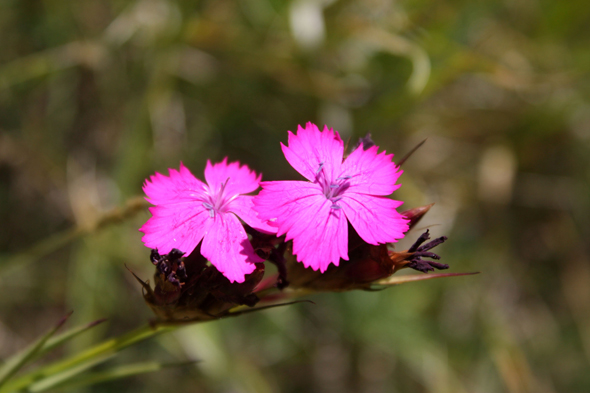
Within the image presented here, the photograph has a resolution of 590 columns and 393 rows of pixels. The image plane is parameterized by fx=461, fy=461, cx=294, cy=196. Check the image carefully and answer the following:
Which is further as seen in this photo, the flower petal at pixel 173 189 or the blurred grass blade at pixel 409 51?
the blurred grass blade at pixel 409 51

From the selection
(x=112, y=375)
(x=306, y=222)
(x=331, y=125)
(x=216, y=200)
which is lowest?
(x=112, y=375)

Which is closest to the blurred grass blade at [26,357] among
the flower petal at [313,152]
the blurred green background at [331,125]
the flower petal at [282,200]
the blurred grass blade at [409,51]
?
the flower petal at [282,200]

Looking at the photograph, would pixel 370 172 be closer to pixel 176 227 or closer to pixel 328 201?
pixel 328 201

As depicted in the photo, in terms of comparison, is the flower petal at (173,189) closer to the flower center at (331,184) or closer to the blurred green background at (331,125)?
the flower center at (331,184)

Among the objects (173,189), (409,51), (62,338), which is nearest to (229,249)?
(173,189)

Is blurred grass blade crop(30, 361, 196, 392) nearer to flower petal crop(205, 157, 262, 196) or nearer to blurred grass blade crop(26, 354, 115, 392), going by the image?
blurred grass blade crop(26, 354, 115, 392)

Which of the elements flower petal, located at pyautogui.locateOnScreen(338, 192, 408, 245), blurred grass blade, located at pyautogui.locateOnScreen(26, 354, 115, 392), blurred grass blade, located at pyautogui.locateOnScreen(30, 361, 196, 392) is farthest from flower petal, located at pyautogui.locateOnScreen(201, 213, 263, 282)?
blurred grass blade, located at pyautogui.locateOnScreen(26, 354, 115, 392)
